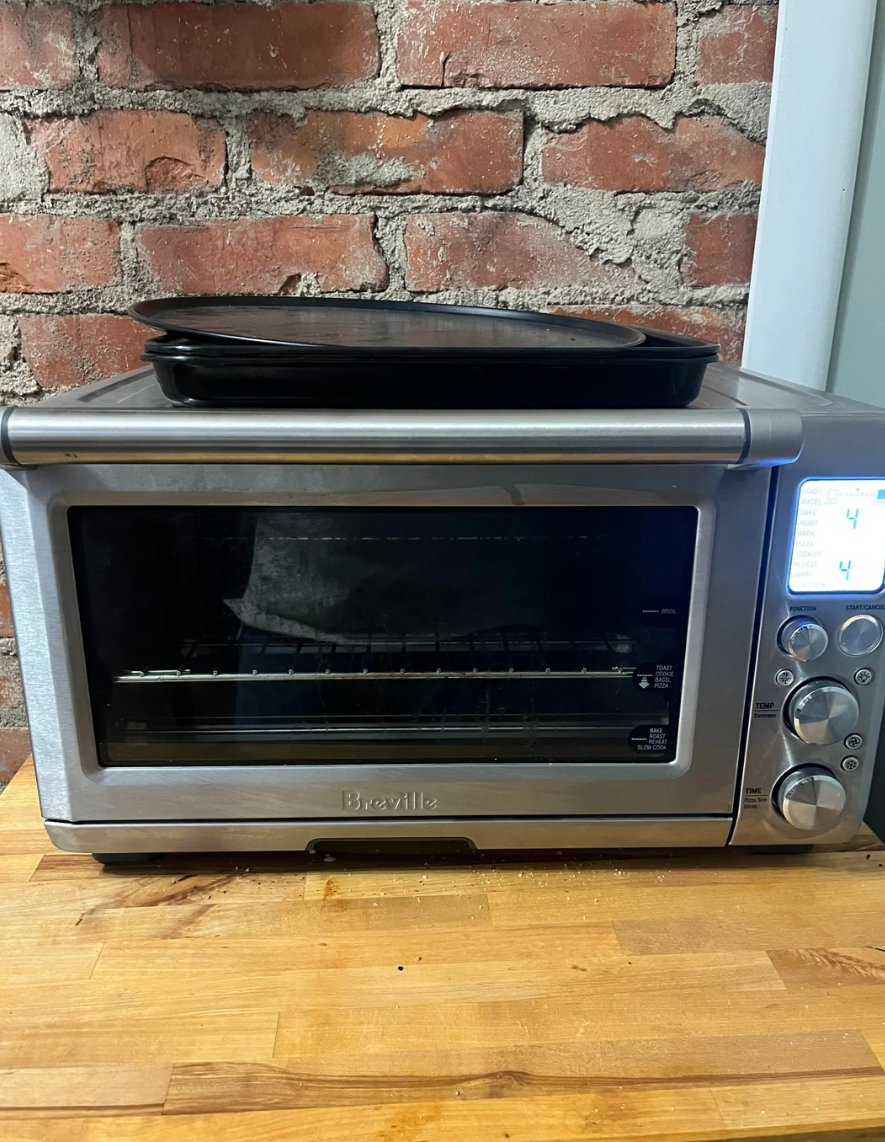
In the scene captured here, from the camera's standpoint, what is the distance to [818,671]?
551 millimetres

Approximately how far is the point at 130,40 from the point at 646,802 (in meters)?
0.78

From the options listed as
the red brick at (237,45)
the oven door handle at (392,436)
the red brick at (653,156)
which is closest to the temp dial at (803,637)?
the oven door handle at (392,436)

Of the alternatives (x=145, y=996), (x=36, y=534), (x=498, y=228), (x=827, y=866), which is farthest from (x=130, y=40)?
(x=827, y=866)

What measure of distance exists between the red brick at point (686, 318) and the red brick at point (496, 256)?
0.03 metres

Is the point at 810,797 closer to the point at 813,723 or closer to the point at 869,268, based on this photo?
the point at 813,723

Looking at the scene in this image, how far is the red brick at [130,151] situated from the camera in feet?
2.48

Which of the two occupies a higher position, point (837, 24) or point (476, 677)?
point (837, 24)

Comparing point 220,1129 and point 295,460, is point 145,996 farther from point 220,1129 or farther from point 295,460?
point 295,460

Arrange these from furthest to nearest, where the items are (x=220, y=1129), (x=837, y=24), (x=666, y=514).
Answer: (x=837, y=24) < (x=666, y=514) < (x=220, y=1129)

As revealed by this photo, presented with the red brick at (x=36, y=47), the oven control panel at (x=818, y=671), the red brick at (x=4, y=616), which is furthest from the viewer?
the red brick at (x=4, y=616)

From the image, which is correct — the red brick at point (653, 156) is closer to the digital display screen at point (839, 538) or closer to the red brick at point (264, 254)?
the red brick at point (264, 254)

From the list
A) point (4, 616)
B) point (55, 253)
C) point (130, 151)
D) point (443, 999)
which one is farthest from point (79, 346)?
point (443, 999)

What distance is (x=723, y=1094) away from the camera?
0.43m

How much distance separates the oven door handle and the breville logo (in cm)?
23
